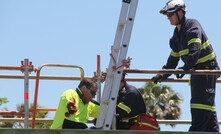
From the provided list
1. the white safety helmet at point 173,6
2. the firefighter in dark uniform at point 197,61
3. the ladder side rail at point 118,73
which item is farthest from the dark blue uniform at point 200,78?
the ladder side rail at point 118,73

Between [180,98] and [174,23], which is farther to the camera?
[180,98]

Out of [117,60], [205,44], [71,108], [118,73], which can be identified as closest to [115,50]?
[117,60]

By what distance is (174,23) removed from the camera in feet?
32.0

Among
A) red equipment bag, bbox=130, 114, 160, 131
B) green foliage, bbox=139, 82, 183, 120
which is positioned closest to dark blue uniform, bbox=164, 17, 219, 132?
→ red equipment bag, bbox=130, 114, 160, 131

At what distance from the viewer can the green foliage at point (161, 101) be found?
109ft

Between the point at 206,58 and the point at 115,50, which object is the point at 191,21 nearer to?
the point at 206,58

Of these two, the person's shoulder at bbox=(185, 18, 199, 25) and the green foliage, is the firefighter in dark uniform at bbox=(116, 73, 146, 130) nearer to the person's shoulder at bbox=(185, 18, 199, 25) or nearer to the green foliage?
the person's shoulder at bbox=(185, 18, 199, 25)

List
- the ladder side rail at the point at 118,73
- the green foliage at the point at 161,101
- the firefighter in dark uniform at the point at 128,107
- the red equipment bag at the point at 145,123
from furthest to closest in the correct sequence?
the green foliage at the point at 161,101
the firefighter in dark uniform at the point at 128,107
the red equipment bag at the point at 145,123
the ladder side rail at the point at 118,73

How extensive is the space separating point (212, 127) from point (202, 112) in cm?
23

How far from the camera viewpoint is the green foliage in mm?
33109

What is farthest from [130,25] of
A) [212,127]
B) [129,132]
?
[212,127]

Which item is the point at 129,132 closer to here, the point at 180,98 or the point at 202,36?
the point at 202,36

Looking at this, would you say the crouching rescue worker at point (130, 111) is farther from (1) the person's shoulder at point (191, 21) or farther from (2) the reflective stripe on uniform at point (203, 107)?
(1) the person's shoulder at point (191, 21)

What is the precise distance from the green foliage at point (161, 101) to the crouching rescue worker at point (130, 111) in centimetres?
2311
